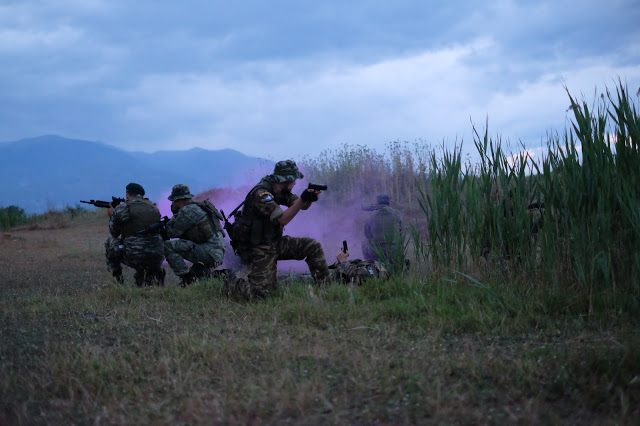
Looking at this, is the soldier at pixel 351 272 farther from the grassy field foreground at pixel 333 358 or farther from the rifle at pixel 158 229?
the rifle at pixel 158 229

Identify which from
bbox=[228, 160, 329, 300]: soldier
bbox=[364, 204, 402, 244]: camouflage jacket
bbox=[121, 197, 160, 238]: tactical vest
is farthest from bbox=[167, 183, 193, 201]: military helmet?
bbox=[364, 204, 402, 244]: camouflage jacket

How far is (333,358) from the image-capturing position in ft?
13.8

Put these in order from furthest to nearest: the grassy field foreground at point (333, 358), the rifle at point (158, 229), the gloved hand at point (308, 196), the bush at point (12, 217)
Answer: the bush at point (12, 217) < the rifle at point (158, 229) < the gloved hand at point (308, 196) < the grassy field foreground at point (333, 358)

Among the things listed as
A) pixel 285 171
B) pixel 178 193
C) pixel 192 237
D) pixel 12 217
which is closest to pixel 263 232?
pixel 285 171

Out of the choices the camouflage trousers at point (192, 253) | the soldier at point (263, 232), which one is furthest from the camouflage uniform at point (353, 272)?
the camouflage trousers at point (192, 253)

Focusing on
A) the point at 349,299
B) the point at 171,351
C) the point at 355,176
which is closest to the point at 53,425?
the point at 171,351

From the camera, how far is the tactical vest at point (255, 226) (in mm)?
6676

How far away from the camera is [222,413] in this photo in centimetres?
329

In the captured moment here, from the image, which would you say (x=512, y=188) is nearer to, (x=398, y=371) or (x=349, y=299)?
(x=349, y=299)

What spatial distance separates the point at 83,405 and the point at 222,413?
91 cm

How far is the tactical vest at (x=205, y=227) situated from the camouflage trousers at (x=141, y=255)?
506mm

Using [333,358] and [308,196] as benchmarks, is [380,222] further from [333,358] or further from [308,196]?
[333,358]

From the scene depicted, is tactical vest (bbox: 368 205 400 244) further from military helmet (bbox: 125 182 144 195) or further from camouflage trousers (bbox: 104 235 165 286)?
military helmet (bbox: 125 182 144 195)

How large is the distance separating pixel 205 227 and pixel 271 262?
2.15 metres
